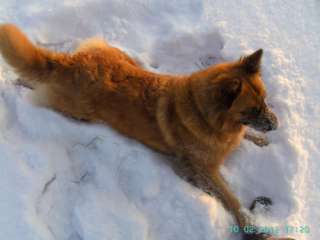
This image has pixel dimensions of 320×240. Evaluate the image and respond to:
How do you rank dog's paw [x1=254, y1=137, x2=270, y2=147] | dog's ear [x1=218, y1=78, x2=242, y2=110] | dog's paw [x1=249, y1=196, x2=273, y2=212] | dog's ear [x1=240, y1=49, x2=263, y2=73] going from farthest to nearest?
dog's paw [x1=254, y1=137, x2=270, y2=147]
dog's paw [x1=249, y1=196, x2=273, y2=212]
dog's ear [x1=240, y1=49, x2=263, y2=73]
dog's ear [x1=218, y1=78, x2=242, y2=110]

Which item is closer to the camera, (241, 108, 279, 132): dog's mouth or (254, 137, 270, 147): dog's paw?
(241, 108, 279, 132): dog's mouth

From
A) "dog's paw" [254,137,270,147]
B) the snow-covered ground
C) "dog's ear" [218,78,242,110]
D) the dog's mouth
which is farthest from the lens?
"dog's paw" [254,137,270,147]

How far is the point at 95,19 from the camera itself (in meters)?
5.07

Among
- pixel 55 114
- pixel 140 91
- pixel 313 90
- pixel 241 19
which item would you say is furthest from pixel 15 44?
pixel 313 90

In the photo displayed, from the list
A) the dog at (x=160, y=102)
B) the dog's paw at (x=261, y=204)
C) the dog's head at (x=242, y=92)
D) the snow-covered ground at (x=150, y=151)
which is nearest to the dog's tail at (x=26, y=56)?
the dog at (x=160, y=102)

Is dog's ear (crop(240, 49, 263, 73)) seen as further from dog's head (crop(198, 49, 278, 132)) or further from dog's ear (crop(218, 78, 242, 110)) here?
dog's ear (crop(218, 78, 242, 110))

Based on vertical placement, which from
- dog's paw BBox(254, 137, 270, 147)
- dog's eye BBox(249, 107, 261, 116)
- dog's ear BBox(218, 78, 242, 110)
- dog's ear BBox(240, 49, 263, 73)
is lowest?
dog's paw BBox(254, 137, 270, 147)

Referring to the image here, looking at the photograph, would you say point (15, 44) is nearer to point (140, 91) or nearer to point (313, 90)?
point (140, 91)

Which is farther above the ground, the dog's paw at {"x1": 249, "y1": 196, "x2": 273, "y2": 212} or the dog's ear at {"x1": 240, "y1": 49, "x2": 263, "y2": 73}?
the dog's ear at {"x1": 240, "y1": 49, "x2": 263, "y2": 73}

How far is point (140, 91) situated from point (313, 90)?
2.40 meters

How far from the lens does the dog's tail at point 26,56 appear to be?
347 cm

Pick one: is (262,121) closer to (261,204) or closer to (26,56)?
(261,204)

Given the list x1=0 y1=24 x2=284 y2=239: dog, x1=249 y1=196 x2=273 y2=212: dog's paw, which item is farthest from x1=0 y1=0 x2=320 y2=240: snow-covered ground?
x1=0 y1=24 x2=284 y2=239: dog

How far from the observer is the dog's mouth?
343 cm
